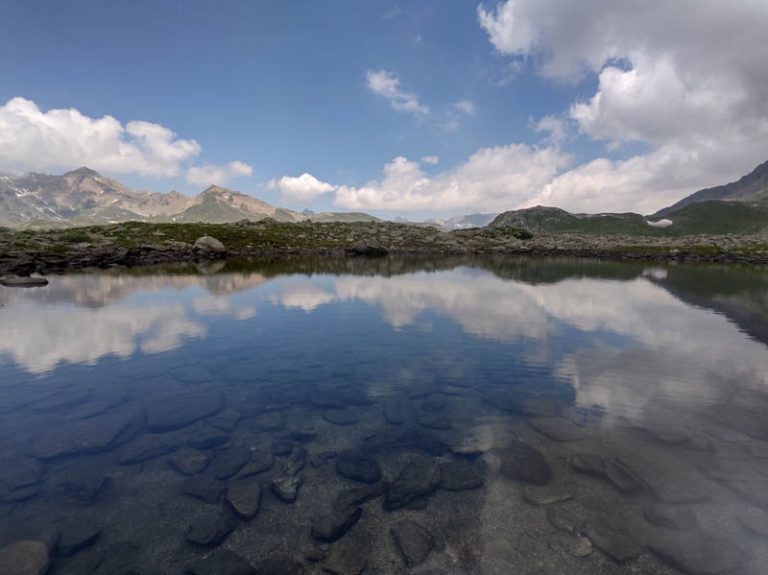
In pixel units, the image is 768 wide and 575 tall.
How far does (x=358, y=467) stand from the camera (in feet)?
41.9

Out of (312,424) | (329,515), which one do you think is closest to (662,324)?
(312,424)

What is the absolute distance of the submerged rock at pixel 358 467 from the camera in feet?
40.2

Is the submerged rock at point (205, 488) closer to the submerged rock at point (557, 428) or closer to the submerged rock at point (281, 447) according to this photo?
the submerged rock at point (281, 447)

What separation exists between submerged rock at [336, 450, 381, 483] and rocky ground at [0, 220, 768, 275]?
7629 cm

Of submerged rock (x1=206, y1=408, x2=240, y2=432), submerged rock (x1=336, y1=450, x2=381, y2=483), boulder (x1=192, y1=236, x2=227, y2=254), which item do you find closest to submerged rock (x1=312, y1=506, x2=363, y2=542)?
submerged rock (x1=336, y1=450, x2=381, y2=483)

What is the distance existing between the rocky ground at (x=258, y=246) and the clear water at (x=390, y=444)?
6231 cm

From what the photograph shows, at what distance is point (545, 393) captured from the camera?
18.7 m

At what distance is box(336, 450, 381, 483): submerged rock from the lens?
40.2ft

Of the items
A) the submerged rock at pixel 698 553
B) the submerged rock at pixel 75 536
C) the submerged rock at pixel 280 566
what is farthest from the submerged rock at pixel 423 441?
the submerged rock at pixel 75 536

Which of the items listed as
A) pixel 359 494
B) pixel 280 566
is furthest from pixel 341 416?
pixel 280 566

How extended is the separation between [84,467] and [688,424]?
883 inches

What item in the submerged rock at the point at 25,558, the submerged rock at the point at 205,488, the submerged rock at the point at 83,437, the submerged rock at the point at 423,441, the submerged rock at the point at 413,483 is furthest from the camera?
the submerged rock at the point at 423,441

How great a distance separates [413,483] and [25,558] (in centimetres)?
963

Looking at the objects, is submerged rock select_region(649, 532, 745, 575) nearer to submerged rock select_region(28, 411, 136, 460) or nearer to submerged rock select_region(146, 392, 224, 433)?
submerged rock select_region(146, 392, 224, 433)
